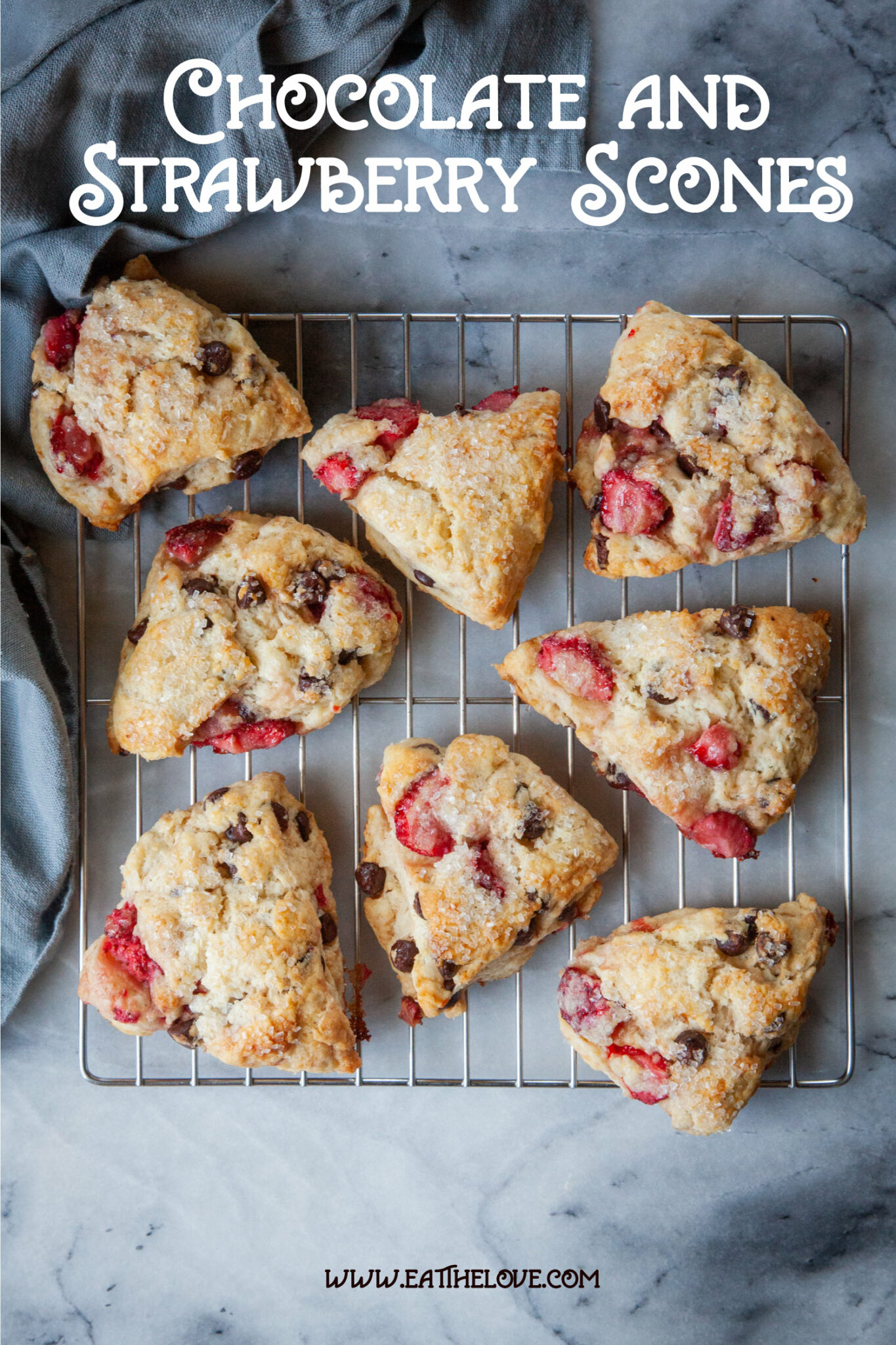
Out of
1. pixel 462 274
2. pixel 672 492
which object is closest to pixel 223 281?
pixel 462 274

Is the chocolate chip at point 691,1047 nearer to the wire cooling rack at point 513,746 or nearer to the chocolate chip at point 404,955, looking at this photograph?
the wire cooling rack at point 513,746

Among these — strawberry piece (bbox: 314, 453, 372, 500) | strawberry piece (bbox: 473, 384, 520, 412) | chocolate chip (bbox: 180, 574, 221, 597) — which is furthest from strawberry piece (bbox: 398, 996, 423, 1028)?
strawberry piece (bbox: 473, 384, 520, 412)

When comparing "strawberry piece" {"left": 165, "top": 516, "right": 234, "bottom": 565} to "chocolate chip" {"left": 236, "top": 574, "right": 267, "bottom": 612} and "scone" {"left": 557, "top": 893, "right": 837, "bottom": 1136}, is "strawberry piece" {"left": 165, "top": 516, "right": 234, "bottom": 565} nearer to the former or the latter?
"chocolate chip" {"left": 236, "top": 574, "right": 267, "bottom": 612}

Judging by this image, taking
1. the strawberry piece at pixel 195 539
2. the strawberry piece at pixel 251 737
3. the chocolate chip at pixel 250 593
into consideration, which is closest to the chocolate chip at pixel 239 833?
the strawberry piece at pixel 251 737

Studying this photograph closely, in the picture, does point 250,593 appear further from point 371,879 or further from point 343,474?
point 371,879

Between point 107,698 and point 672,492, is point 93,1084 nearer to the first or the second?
point 107,698
